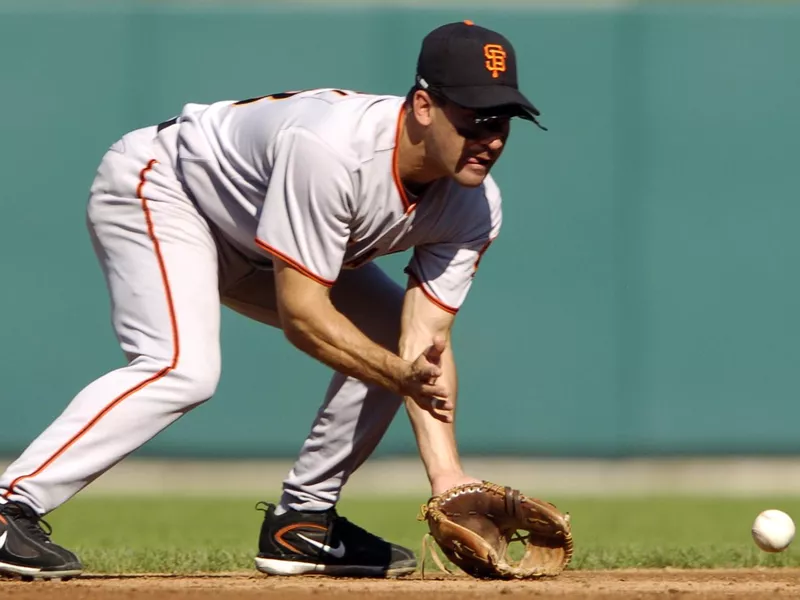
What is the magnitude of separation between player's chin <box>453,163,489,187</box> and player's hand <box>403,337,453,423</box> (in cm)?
48

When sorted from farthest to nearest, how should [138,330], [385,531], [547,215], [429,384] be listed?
[547,215]
[385,531]
[138,330]
[429,384]

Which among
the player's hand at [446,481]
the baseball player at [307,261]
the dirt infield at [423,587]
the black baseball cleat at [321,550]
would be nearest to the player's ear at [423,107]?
the baseball player at [307,261]

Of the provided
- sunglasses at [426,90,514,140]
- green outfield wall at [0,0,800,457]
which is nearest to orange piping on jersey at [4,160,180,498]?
sunglasses at [426,90,514,140]

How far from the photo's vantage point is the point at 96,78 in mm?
9023

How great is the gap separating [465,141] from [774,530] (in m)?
1.70

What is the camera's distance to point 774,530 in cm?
486

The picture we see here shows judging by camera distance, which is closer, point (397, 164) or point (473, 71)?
point (473, 71)

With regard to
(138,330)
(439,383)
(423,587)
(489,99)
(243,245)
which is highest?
(489,99)

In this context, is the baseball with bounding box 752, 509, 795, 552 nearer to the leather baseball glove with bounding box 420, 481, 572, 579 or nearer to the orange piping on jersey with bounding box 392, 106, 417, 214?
the leather baseball glove with bounding box 420, 481, 572, 579

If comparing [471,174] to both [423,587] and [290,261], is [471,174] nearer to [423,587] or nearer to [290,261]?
[290,261]

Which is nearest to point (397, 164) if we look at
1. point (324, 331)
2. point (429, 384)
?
point (324, 331)

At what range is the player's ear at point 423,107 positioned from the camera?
4.11m

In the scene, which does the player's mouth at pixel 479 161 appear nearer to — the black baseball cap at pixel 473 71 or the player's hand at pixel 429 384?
the black baseball cap at pixel 473 71

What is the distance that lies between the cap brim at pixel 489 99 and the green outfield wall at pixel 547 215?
4.86m
